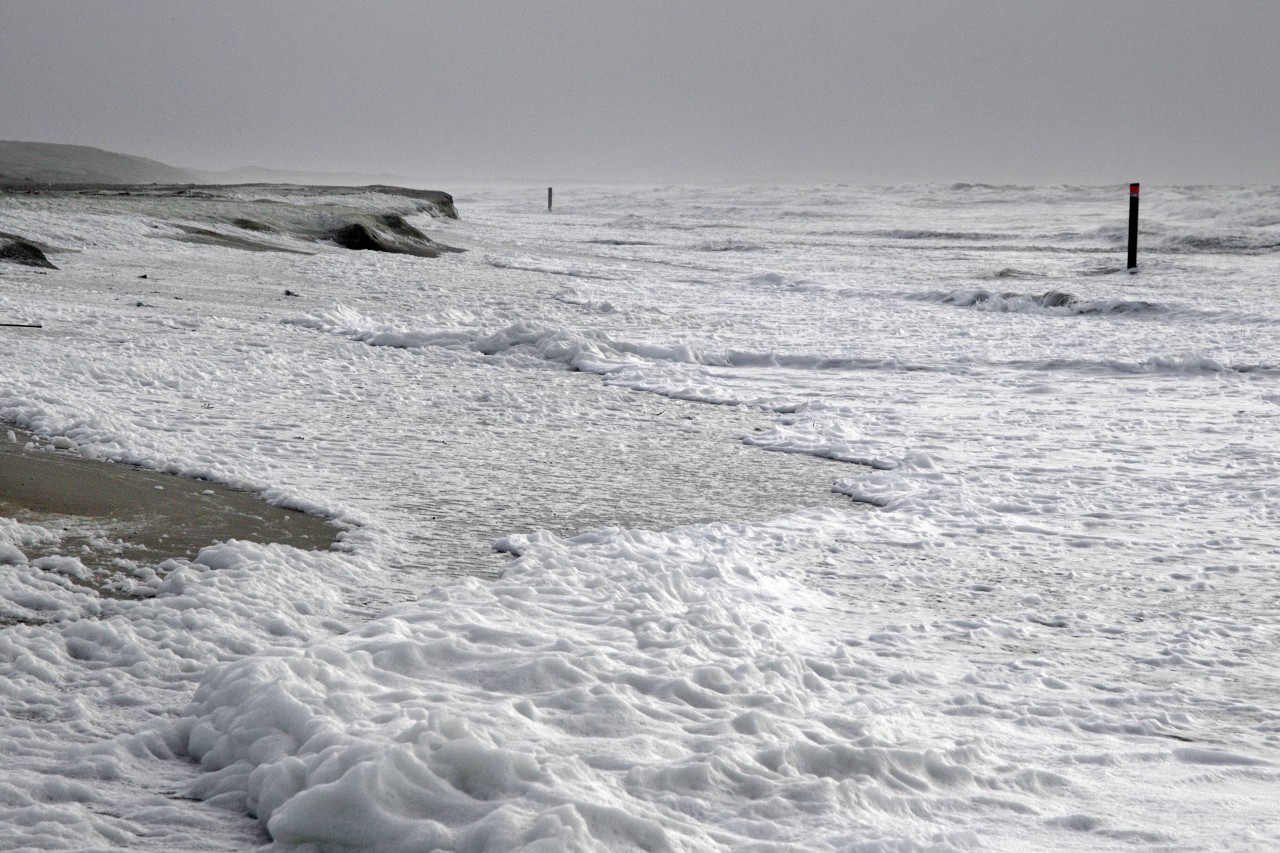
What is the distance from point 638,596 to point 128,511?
5.55 feet

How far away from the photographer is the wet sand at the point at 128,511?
3.42 metres

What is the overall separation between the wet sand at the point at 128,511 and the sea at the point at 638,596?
3.1 inches

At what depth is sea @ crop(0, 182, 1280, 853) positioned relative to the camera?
221 cm

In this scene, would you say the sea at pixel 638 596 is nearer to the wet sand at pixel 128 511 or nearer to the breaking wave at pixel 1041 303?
the wet sand at pixel 128 511

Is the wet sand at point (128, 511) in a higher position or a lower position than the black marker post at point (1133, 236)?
lower

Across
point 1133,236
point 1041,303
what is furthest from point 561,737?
point 1133,236

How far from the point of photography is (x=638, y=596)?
336 cm

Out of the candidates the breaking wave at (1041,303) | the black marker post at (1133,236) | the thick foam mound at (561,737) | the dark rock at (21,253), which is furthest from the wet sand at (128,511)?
the black marker post at (1133,236)

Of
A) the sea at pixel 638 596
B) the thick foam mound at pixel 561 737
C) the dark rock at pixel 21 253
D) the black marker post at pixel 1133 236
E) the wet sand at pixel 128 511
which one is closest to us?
the thick foam mound at pixel 561 737

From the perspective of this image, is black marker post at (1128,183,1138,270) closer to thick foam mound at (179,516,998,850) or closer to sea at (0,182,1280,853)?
sea at (0,182,1280,853)

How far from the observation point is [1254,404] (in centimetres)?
696

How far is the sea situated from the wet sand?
0.08m

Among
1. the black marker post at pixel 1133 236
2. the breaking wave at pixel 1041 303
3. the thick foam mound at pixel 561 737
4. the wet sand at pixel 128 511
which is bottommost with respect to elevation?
the thick foam mound at pixel 561 737

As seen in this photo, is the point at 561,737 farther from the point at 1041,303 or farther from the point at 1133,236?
the point at 1133,236
